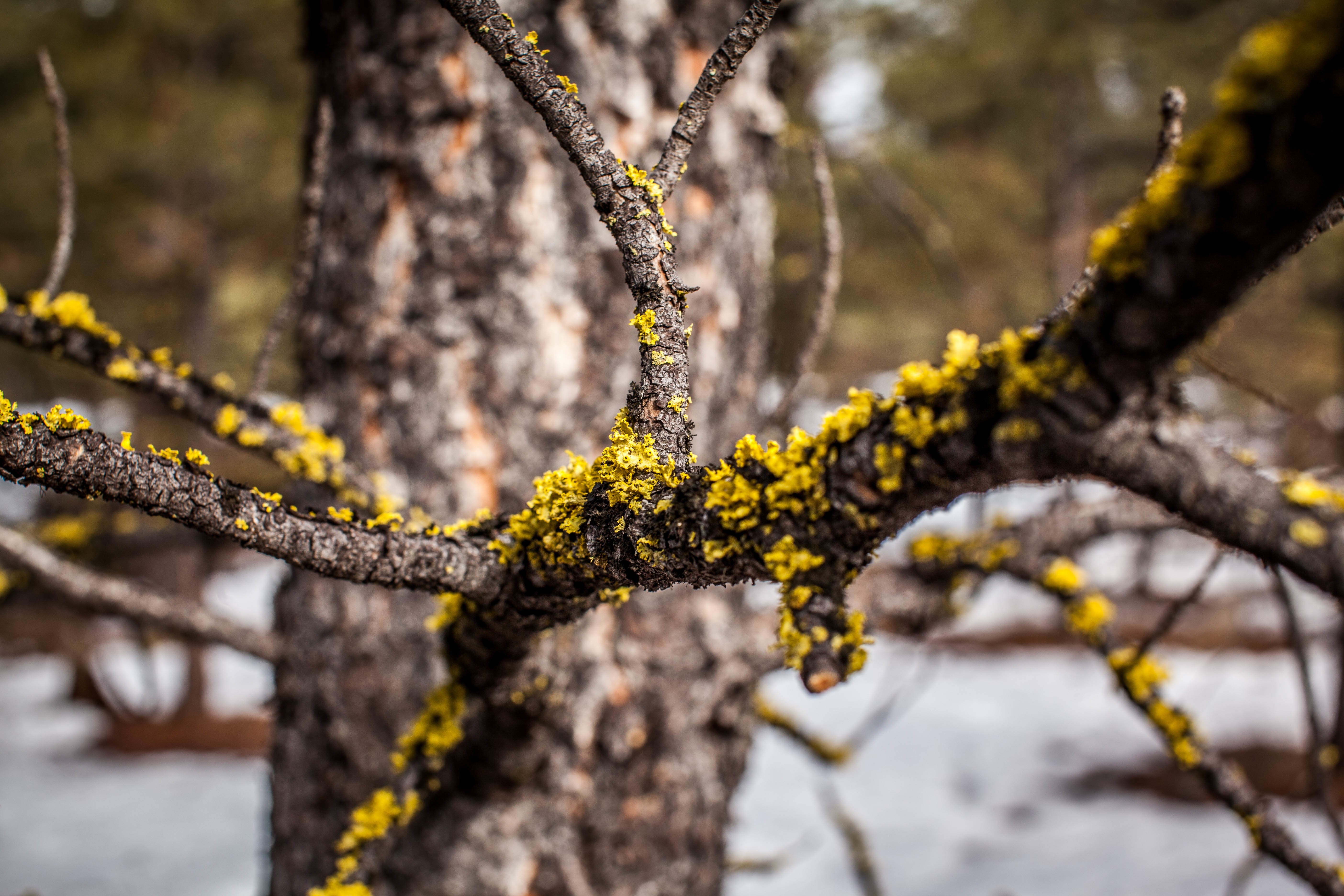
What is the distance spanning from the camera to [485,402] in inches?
56.2

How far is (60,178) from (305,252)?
0.34m

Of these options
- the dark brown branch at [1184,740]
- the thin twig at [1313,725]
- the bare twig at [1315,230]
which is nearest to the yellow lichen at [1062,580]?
the dark brown branch at [1184,740]

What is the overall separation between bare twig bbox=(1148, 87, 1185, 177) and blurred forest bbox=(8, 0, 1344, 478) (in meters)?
2.88

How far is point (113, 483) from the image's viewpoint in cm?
61

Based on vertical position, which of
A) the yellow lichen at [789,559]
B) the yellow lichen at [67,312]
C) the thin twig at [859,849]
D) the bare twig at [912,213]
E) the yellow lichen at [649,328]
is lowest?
the thin twig at [859,849]

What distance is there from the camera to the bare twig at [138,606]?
1.37 m

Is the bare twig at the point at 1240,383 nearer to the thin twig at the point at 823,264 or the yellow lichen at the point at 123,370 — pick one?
the thin twig at the point at 823,264

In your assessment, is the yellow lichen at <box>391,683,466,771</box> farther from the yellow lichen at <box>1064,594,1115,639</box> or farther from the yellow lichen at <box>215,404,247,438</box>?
the yellow lichen at <box>1064,594,1115,639</box>

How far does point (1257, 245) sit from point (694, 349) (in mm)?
1171

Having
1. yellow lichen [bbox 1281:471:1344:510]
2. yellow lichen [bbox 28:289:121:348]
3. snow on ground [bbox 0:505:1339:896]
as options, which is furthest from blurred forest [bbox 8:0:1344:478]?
yellow lichen [bbox 1281:471:1344:510]

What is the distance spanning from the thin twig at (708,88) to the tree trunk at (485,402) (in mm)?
689

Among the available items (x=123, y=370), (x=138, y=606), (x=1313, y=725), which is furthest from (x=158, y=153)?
(x=1313, y=725)

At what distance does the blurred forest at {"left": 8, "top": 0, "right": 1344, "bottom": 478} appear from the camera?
17.6 ft

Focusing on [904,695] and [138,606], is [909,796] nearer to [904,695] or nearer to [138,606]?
[904,695]
